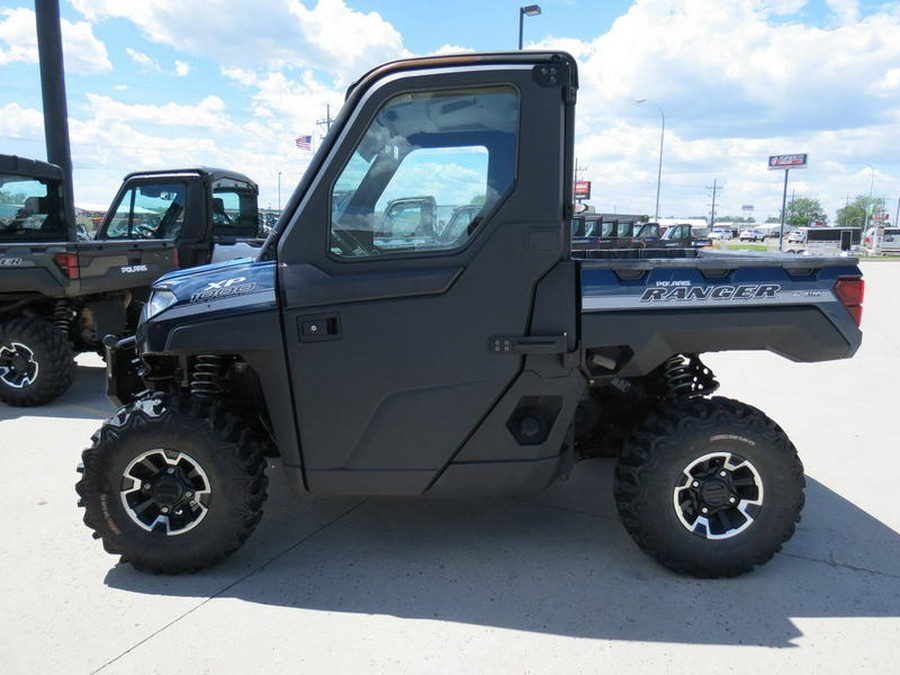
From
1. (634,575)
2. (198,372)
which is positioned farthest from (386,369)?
(634,575)

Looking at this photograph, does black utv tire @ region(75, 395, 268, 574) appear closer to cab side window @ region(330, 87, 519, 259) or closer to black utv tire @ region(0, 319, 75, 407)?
cab side window @ region(330, 87, 519, 259)

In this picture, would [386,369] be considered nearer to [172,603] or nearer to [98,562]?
[172,603]

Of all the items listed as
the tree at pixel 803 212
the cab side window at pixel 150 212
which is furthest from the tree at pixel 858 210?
the cab side window at pixel 150 212

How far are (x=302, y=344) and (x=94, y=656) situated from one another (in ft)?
4.81

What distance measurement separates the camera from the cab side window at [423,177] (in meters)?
2.81

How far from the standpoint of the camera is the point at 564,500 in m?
3.98

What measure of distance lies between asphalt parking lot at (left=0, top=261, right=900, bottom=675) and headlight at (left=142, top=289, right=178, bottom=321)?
126 cm

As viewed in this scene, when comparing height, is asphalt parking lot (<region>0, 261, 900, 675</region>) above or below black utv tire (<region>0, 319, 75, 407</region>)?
below

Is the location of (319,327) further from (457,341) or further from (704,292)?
(704,292)

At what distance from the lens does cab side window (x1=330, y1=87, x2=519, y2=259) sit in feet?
9.23

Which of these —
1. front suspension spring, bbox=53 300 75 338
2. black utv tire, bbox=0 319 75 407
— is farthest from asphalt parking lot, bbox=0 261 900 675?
front suspension spring, bbox=53 300 75 338

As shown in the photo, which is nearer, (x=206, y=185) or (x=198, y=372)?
(x=198, y=372)

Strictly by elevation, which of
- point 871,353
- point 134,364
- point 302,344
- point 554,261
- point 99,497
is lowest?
point 871,353

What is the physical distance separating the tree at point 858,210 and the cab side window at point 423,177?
108 metres
